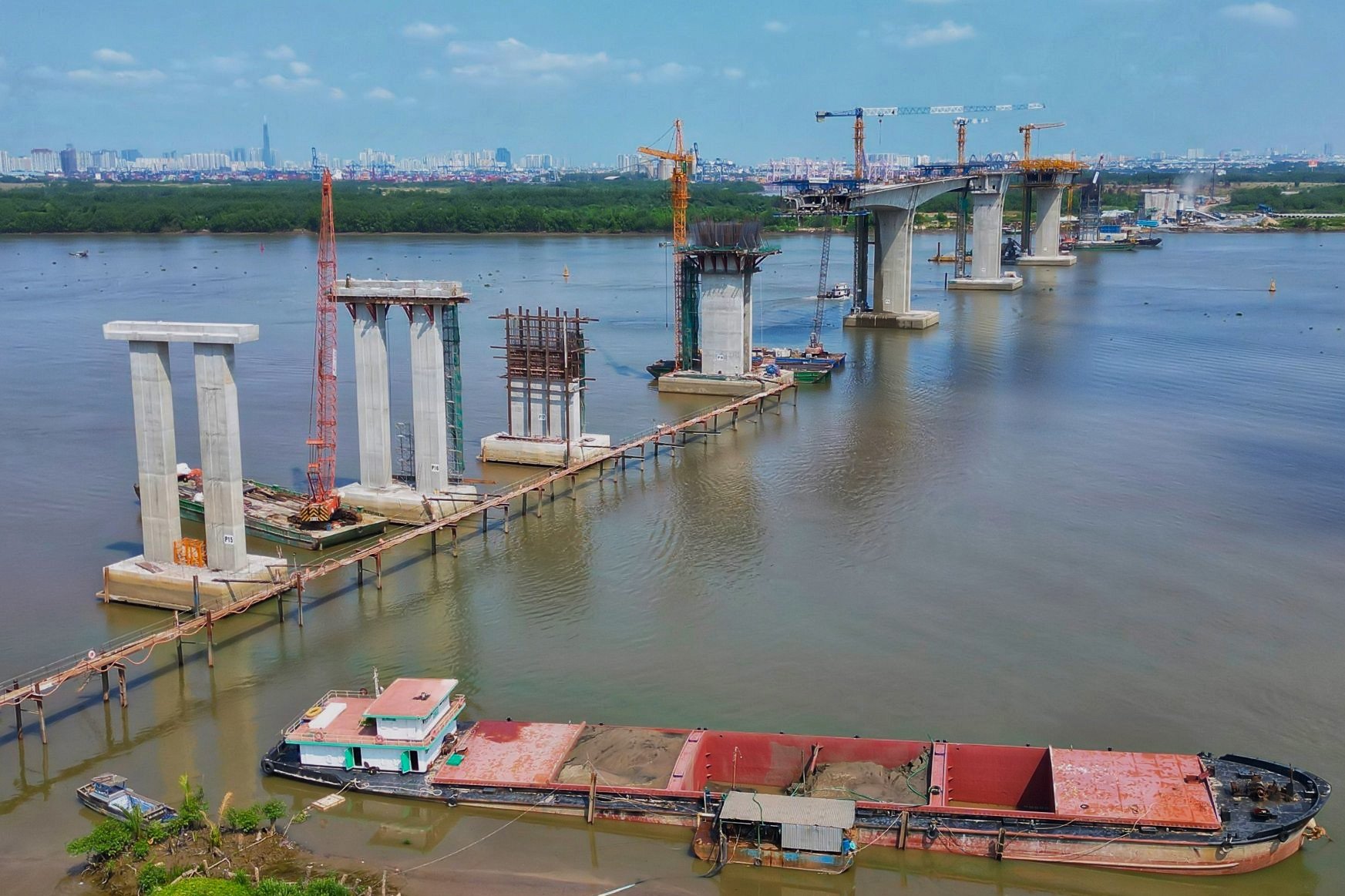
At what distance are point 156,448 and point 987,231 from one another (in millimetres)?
76790

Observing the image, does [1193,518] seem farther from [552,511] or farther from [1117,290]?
[1117,290]

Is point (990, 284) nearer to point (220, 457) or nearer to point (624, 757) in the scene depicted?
point (220, 457)

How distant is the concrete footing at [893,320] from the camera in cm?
7481

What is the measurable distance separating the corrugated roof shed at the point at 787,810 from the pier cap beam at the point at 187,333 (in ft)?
48.2

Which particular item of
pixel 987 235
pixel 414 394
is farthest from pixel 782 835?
pixel 987 235

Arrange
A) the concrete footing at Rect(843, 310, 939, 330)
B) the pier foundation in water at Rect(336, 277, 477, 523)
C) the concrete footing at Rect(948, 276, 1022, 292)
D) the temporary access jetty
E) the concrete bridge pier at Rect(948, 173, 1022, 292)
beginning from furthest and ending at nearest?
1. the concrete footing at Rect(948, 276, 1022, 292)
2. the concrete bridge pier at Rect(948, 173, 1022, 292)
3. the concrete footing at Rect(843, 310, 939, 330)
4. the pier foundation in water at Rect(336, 277, 477, 523)
5. the temporary access jetty

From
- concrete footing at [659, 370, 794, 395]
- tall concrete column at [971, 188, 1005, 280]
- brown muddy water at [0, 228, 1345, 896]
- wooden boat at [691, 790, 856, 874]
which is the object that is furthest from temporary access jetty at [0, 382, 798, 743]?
tall concrete column at [971, 188, 1005, 280]

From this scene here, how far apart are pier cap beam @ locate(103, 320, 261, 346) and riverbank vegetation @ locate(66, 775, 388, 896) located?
1085 cm

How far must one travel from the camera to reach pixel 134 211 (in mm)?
151625

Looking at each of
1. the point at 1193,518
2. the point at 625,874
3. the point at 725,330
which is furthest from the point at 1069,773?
the point at 725,330

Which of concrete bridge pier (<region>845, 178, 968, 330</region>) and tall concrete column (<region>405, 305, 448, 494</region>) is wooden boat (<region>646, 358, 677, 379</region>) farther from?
concrete bridge pier (<region>845, 178, 968, 330</region>)

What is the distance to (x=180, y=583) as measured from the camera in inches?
1100

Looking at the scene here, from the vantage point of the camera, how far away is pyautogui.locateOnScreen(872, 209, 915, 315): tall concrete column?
246 ft

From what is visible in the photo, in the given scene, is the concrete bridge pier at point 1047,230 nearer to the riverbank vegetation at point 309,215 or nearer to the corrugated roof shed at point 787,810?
the riverbank vegetation at point 309,215
